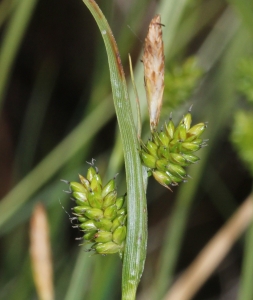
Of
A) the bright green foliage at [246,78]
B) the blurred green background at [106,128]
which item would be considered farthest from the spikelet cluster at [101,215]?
the bright green foliage at [246,78]

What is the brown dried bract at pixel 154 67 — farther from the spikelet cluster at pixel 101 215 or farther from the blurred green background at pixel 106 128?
the blurred green background at pixel 106 128

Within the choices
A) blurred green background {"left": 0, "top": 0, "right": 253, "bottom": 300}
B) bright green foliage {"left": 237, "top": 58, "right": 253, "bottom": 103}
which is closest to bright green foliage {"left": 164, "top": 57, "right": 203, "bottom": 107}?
blurred green background {"left": 0, "top": 0, "right": 253, "bottom": 300}

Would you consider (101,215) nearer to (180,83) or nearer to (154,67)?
(154,67)

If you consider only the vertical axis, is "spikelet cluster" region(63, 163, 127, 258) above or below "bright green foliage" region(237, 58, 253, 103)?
below

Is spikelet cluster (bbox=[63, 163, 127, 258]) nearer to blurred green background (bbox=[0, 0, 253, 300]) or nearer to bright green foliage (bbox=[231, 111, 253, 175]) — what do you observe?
blurred green background (bbox=[0, 0, 253, 300])

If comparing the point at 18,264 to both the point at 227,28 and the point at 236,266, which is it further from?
the point at 227,28
